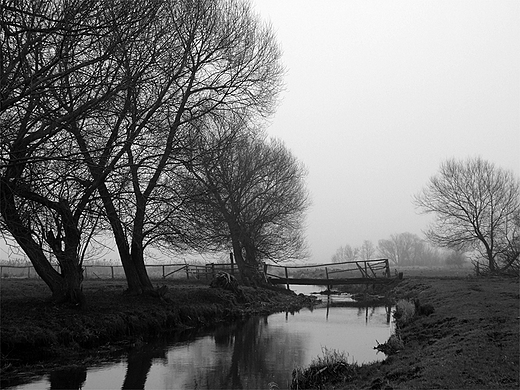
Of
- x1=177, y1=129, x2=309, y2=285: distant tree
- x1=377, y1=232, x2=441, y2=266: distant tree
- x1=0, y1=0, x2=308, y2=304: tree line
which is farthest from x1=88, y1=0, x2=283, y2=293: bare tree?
x1=377, y1=232, x2=441, y2=266: distant tree

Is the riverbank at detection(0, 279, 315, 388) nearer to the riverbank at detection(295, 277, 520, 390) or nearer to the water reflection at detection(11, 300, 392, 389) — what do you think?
the water reflection at detection(11, 300, 392, 389)

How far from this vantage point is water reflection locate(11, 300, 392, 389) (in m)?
10.7

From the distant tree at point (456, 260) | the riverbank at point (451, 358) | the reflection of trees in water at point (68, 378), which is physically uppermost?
the distant tree at point (456, 260)

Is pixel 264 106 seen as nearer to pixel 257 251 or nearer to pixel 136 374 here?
pixel 136 374

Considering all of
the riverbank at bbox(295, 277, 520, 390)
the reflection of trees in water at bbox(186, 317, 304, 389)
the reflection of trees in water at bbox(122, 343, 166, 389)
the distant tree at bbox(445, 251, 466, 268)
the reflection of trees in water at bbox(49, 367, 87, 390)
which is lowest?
the reflection of trees in water at bbox(186, 317, 304, 389)

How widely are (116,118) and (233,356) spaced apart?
716cm

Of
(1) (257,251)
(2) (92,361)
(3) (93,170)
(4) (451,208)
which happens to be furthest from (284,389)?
(4) (451,208)

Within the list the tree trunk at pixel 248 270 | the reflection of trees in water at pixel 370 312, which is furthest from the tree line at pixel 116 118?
the tree trunk at pixel 248 270

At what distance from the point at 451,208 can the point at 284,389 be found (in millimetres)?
40032

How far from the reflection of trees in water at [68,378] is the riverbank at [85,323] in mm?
455

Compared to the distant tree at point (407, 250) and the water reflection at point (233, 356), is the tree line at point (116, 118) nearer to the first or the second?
the water reflection at point (233, 356)

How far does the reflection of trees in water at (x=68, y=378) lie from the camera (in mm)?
10133

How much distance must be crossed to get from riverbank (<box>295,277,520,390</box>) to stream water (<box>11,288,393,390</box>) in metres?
1.29

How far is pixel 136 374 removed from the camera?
11.4m
